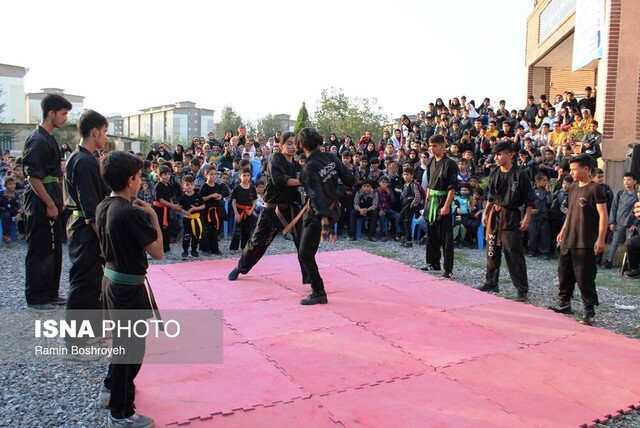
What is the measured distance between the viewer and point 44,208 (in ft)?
15.4

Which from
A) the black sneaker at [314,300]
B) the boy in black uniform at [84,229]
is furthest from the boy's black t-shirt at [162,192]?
the boy in black uniform at [84,229]

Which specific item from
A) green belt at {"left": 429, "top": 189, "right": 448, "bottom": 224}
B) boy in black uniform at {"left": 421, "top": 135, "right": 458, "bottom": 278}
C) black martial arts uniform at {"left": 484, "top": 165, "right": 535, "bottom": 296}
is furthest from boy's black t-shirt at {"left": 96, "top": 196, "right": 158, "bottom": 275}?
green belt at {"left": 429, "top": 189, "right": 448, "bottom": 224}

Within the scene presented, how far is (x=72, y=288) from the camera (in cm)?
381

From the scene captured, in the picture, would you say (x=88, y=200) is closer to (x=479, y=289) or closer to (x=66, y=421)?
(x=66, y=421)

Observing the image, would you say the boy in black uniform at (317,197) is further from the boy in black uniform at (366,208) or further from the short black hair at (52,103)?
the boy in black uniform at (366,208)

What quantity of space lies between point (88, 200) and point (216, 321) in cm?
159

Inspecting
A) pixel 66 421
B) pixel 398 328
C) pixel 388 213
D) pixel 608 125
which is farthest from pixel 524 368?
pixel 608 125

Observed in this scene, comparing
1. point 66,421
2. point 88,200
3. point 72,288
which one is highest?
point 88,200

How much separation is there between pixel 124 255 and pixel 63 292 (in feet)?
11.0

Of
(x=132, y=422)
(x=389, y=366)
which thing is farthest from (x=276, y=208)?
(x=132, y=422)

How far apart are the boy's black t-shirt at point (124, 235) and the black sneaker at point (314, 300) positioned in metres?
2.50

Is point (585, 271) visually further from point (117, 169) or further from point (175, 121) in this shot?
point (175, 121)

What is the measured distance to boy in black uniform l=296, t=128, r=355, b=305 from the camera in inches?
197

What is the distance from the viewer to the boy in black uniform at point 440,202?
6492mm
